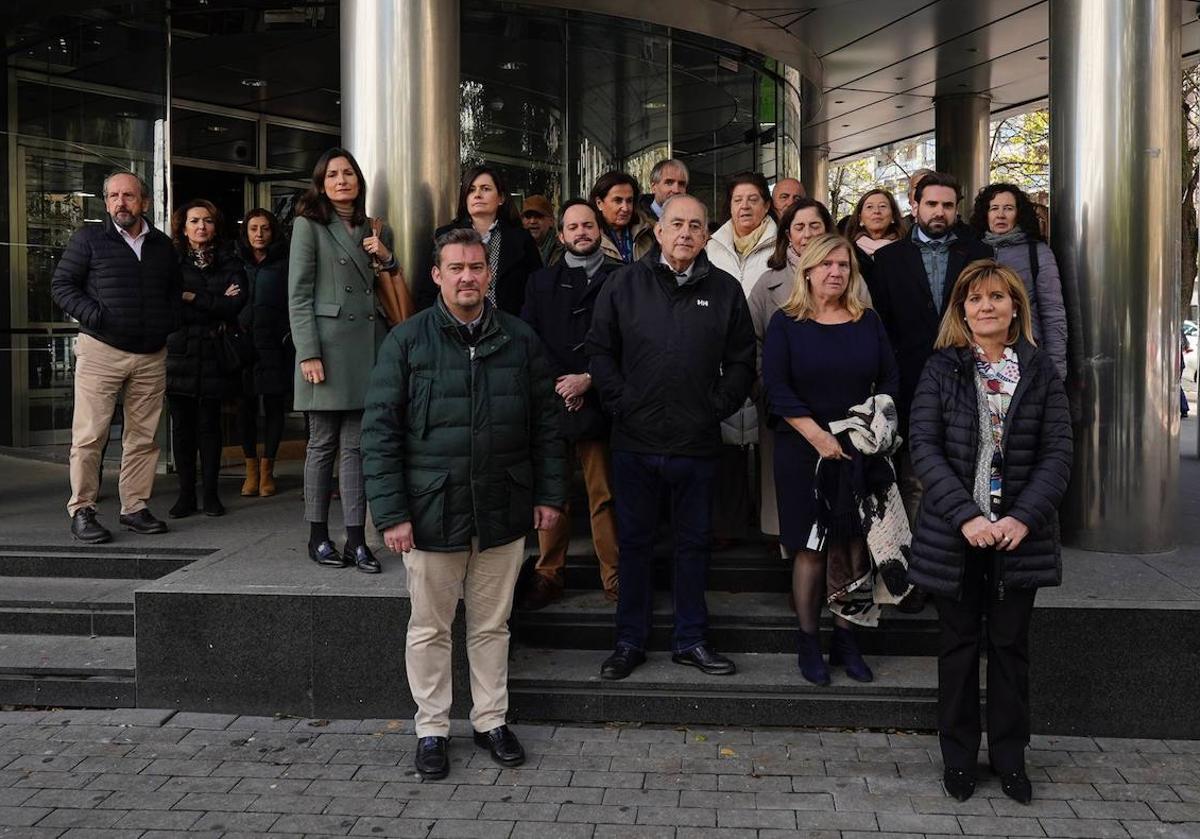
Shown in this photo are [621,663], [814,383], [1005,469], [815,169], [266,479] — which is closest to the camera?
[1005,469]

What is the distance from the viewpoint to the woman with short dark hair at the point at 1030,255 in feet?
19.7

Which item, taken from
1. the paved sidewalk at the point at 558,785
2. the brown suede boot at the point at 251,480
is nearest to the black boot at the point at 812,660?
the paved sidewalk at the point at 558,785

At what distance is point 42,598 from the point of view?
19.6 feet

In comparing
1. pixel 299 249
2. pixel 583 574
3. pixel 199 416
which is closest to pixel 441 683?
pixel 583 574

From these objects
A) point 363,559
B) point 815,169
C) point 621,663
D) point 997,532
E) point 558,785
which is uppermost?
point 815,169

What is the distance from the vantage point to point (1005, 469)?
13.9 feet

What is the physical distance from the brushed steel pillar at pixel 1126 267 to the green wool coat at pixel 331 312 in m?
3.80

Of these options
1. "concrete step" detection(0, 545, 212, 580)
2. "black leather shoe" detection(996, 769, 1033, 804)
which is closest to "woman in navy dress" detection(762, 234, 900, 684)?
"black leather shoe" detection(996, 769, 1033, 804)

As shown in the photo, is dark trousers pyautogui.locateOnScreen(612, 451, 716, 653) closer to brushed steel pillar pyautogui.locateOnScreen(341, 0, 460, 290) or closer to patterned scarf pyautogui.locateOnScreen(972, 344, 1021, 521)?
patterned scarf pyautogui.locateOnScreen(972, 344, 1021, 521)

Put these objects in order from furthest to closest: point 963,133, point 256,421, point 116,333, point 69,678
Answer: point 963,133 < point 256,421 < point 116,333 < point 69,678

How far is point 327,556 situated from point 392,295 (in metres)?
1.42

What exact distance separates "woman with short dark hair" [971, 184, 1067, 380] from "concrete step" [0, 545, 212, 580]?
454 cm

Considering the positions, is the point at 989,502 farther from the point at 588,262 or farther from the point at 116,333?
the point at 116,333

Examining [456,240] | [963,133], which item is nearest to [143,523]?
[456,240]
